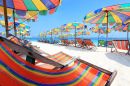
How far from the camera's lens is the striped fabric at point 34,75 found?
0.79 meters

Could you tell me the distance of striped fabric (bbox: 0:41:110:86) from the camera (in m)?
0.79

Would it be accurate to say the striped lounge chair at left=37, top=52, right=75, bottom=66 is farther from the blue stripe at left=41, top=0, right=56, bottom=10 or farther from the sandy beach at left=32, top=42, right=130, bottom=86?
the blue stripe at left=41, top=0, right=56, bottom=10

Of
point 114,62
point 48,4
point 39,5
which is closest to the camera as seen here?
point 48,4

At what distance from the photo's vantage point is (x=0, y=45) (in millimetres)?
889

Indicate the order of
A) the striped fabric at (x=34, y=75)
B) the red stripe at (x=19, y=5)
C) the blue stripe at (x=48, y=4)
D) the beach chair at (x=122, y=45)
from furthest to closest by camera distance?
the beach chair at (x=122, y=45) < the red stripe at (x=19, y=5) < the blue stripe at (x=48, y=4) < the striped fabric at (x=34, y=75)

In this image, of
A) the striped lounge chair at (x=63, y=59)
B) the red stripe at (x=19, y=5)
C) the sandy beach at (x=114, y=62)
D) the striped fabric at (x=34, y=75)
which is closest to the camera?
the striped fabric at (x=34, y=75)

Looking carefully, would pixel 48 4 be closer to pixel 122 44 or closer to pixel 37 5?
pixel 37 5

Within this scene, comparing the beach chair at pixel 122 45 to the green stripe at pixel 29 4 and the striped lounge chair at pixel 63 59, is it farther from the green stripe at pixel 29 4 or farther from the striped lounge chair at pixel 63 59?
the green stripe at pixel 29 4

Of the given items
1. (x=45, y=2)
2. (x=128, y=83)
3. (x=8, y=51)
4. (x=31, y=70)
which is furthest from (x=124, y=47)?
(x=8, y=51)

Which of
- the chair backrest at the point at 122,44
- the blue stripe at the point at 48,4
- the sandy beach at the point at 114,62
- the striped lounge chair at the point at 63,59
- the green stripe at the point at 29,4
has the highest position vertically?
the green stripe at the point at 29,4

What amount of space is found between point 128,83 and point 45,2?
293cm

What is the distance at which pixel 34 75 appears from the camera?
0.92 meters

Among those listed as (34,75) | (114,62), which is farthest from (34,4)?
(114,62)

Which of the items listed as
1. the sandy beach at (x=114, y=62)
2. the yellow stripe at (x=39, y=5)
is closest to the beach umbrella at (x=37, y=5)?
the yellow stripe at (x=39, y=5)
